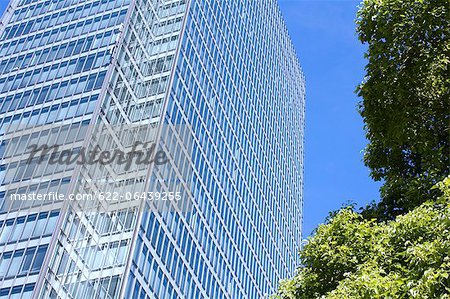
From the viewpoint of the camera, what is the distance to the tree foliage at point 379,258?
35.7 feet

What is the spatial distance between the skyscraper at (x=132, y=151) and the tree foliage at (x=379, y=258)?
83.0 ft

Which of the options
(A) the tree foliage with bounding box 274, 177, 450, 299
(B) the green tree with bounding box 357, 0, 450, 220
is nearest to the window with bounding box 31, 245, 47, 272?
(A) the tree foliage with bounding box 274, 177, 450, 299

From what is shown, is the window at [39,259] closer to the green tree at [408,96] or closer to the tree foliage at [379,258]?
the tree foliage at [379,258]

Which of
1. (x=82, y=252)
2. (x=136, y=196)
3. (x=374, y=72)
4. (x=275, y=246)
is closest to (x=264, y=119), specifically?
(x=275, y=246)

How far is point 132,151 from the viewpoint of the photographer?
186 ft

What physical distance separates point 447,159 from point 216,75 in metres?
67.1

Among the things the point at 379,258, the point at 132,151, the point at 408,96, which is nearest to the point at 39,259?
the point at 132,151

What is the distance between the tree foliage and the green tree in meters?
1.14

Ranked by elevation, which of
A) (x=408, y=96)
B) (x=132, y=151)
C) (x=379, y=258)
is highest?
(x=132, y=151)

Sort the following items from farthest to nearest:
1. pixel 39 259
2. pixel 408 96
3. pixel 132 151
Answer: pixel 132 151, pixel 39 259, pixel 408 96

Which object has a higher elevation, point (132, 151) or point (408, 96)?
point (132, 151)

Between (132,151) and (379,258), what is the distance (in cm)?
4559

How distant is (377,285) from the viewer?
11.1 meters

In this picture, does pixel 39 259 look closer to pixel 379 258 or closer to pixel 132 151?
pixel 132 151
